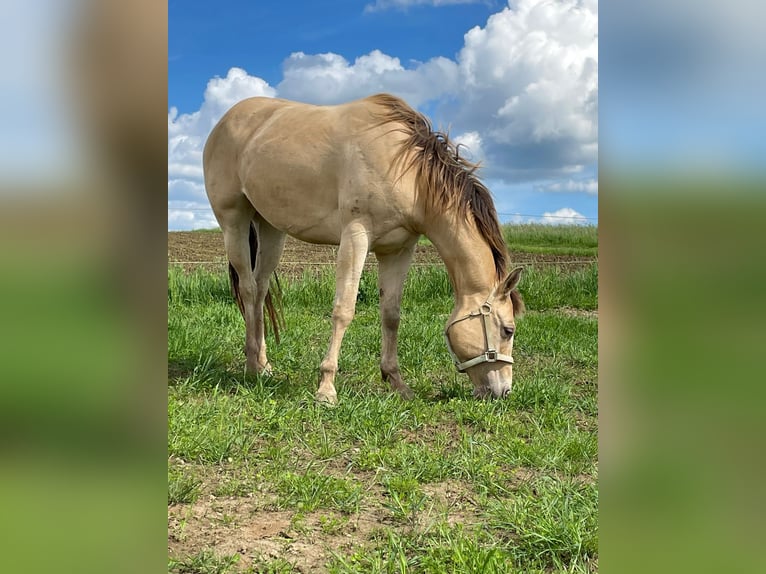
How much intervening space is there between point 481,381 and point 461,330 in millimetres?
424

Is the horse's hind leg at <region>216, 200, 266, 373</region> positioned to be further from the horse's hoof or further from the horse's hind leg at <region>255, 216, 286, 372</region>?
the horse's hoof

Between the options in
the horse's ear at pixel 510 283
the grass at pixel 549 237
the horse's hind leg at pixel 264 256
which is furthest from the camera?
the grass at pixel 549 237

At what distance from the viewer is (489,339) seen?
4141mm

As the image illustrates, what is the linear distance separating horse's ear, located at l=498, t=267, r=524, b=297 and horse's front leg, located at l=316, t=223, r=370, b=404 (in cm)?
108

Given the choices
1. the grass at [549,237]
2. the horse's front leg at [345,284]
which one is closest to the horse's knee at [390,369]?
the horse's front leg at [345,284]

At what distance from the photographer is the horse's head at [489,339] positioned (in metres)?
4.14

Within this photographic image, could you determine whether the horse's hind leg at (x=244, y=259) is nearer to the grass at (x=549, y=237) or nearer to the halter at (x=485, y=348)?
the halter at (x=485, y=348)

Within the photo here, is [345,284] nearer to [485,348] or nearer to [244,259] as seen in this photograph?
[485,348]

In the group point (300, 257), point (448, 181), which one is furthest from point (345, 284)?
point (300, 257)

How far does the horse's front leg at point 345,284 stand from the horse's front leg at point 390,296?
1.67 ft

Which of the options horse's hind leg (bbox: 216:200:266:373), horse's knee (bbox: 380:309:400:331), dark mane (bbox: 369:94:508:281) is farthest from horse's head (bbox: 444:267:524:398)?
horse's hind leg (bbox: 216:200:266:373)

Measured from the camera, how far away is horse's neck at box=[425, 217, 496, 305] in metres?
4.23
